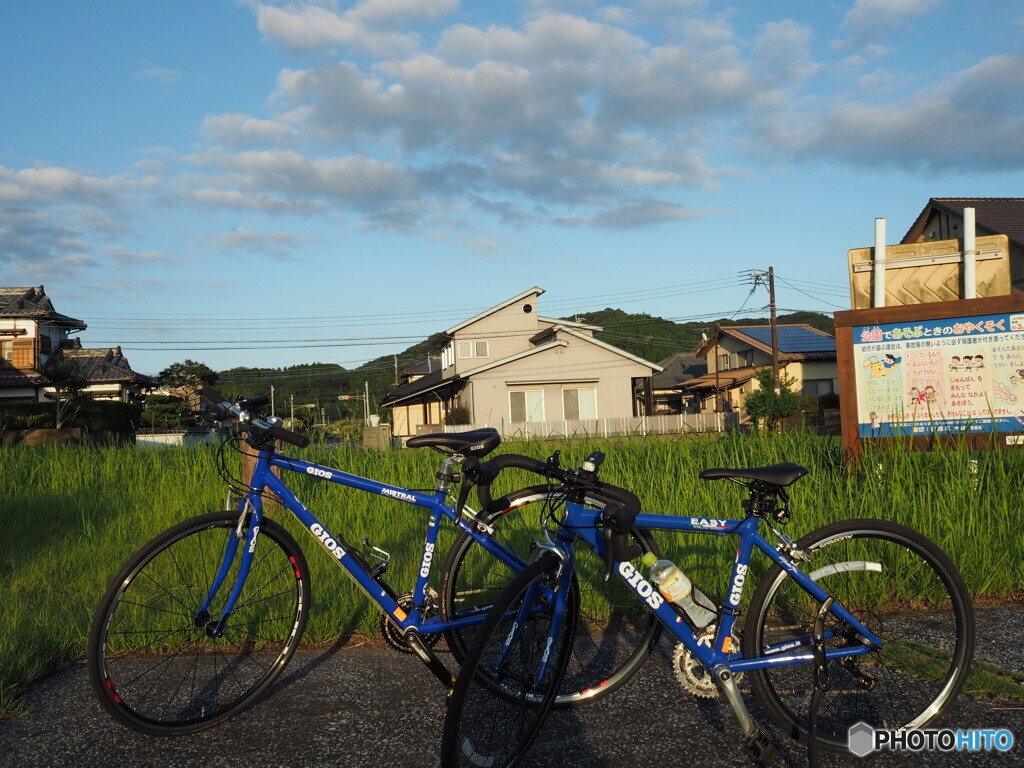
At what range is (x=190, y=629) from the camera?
3244 mm

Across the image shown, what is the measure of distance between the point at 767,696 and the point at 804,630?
13.8 inches

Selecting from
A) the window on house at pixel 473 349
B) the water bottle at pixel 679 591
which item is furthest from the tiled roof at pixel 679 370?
the water bottle at pixel 679 591

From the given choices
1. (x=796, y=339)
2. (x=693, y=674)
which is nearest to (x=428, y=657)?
(x=693, y=674)

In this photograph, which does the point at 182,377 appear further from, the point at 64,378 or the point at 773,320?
the point at 773,320

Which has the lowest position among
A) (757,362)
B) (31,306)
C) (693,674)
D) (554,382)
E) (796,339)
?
(693,674)

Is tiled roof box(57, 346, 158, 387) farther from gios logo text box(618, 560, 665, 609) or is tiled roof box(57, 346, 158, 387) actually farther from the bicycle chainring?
gios logo text box(618, 560, 665, 609)

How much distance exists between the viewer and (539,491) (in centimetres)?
295

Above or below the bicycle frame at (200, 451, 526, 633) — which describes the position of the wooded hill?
above

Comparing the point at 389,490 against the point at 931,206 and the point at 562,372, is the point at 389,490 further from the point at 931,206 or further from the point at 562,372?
the point at 931,206

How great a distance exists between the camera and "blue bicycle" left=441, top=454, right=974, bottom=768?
2490mm

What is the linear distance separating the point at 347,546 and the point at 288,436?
51 cm

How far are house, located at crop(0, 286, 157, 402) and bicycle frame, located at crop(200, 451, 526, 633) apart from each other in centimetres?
4196

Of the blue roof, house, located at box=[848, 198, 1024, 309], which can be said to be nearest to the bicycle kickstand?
house, located at box=[848, 198, 1024, 309]

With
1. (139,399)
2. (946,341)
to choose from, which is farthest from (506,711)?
(139,399)
